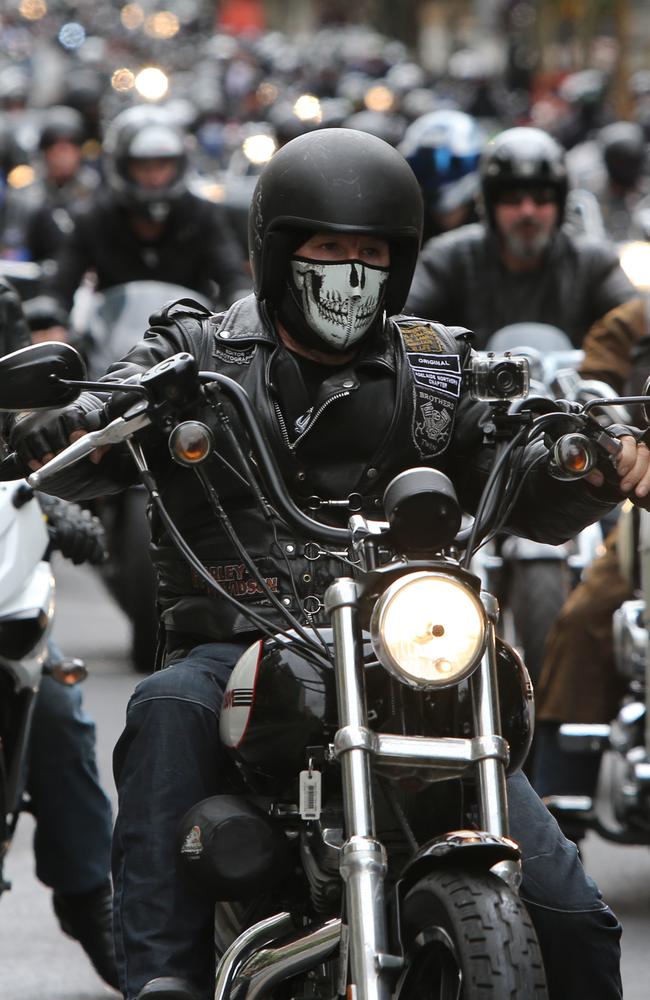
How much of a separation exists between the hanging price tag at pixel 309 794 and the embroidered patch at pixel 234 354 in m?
0.87

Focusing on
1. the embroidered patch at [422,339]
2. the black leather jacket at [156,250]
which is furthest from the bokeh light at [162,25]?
the embroidered patch at [422,339]

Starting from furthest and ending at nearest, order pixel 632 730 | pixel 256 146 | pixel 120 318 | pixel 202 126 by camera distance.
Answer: pixel 202 126
pixel 256 146
pixel 120 318
pixel 632 730

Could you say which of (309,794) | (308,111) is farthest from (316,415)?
(308,111)

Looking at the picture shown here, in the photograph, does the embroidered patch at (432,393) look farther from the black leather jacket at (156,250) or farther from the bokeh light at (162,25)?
the bokeh light at (162,25)

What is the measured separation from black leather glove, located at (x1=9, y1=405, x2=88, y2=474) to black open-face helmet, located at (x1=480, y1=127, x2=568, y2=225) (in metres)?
5.42

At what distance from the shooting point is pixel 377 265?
14.0ft

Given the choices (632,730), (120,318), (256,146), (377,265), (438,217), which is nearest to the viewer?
(377,265)

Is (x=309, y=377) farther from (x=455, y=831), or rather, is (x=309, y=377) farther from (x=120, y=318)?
(x=120, y=318)

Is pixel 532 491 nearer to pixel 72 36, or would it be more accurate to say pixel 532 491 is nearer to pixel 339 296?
pixel 339 296

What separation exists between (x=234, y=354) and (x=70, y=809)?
1715mm

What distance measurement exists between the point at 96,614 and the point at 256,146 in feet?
39.0

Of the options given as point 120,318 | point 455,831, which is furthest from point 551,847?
point 120,318

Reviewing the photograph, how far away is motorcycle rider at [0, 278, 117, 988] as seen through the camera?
5676 mm

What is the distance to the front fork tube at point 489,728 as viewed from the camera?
3.53 m
